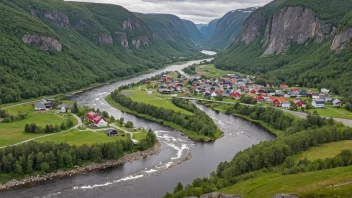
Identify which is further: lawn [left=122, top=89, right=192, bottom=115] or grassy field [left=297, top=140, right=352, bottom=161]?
lawn [left=122, top=89, right=192, bottom=115]

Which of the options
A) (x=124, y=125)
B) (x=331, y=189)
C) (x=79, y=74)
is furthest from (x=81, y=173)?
(x=79, y=74)

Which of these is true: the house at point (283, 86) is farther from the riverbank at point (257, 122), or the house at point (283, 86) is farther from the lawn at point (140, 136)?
the lawn at point (140, 136)

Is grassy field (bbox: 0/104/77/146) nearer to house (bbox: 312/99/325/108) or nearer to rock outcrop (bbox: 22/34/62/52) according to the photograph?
rock outcrop (bbox: 22/34/62/52)

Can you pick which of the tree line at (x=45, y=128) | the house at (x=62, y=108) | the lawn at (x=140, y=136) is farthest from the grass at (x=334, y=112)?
the house at (x=62, y=108)

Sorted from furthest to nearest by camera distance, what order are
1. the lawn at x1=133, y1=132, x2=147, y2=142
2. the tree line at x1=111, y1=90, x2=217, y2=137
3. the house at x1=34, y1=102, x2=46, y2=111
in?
the house at x1=34, y1=102, x2=46, y2=111 → the tree line at x1=111, y1=90, x2=217, y2=137 → the lawn at x1=133, y1=132, x2=147, y2=142

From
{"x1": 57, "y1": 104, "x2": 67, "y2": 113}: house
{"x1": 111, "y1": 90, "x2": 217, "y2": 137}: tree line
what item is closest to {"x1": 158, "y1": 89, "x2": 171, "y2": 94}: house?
{"x1": 111, "y1": 90, "x2": 217, "y2": 137}: tree line

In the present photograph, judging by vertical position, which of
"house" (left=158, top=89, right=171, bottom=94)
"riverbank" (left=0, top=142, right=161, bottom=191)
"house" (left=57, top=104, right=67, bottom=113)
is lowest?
"riverbank" (left=0, top=142, right=161, bottom=191)
